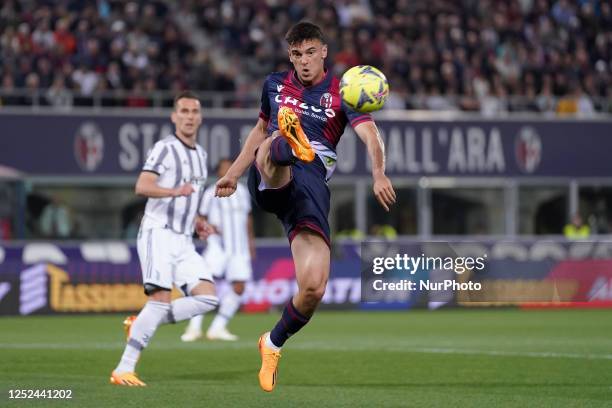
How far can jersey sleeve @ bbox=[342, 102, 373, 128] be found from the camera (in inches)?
334

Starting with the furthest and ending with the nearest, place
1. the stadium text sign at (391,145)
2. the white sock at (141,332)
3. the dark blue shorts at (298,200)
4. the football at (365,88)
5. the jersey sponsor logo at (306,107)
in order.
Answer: the stadium text sign at (391,145), the white sock at (141,332), the jersey sponsor logo at (306,107), the dark blue shorts at (298,200), the football at (365,88)

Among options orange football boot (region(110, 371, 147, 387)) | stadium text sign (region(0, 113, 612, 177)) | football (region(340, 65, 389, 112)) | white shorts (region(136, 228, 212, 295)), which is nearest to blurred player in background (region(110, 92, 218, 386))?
white shorts (region(136, 228, 212, 295))

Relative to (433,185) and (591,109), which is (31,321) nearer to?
(433,185)

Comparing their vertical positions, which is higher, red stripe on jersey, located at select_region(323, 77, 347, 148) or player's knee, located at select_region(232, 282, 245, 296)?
red stripe on jersey, located at select_region(323, 77, 347, 148)

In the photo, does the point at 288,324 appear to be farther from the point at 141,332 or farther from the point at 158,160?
the point at 158,160

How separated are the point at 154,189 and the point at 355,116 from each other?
8.15 ft

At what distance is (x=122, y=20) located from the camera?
27.3m

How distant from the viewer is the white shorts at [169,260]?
10.5 metres

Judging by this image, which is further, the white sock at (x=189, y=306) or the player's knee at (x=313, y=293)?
the white sock at (x=189, y=306)

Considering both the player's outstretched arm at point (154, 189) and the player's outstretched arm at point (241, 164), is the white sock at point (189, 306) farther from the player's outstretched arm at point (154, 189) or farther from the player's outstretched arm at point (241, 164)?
the player's outstretched arm at point (241, 164)

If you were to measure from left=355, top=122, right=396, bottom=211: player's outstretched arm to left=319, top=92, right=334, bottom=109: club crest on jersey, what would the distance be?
0.46 m

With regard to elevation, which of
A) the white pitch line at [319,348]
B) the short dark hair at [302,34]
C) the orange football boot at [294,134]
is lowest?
the white pitch line at [319,348]

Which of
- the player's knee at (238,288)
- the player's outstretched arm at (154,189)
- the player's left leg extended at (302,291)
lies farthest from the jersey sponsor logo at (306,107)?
the player's knee at (238,288)

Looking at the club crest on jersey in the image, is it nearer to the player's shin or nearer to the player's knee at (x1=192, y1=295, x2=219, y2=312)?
the player's shin
